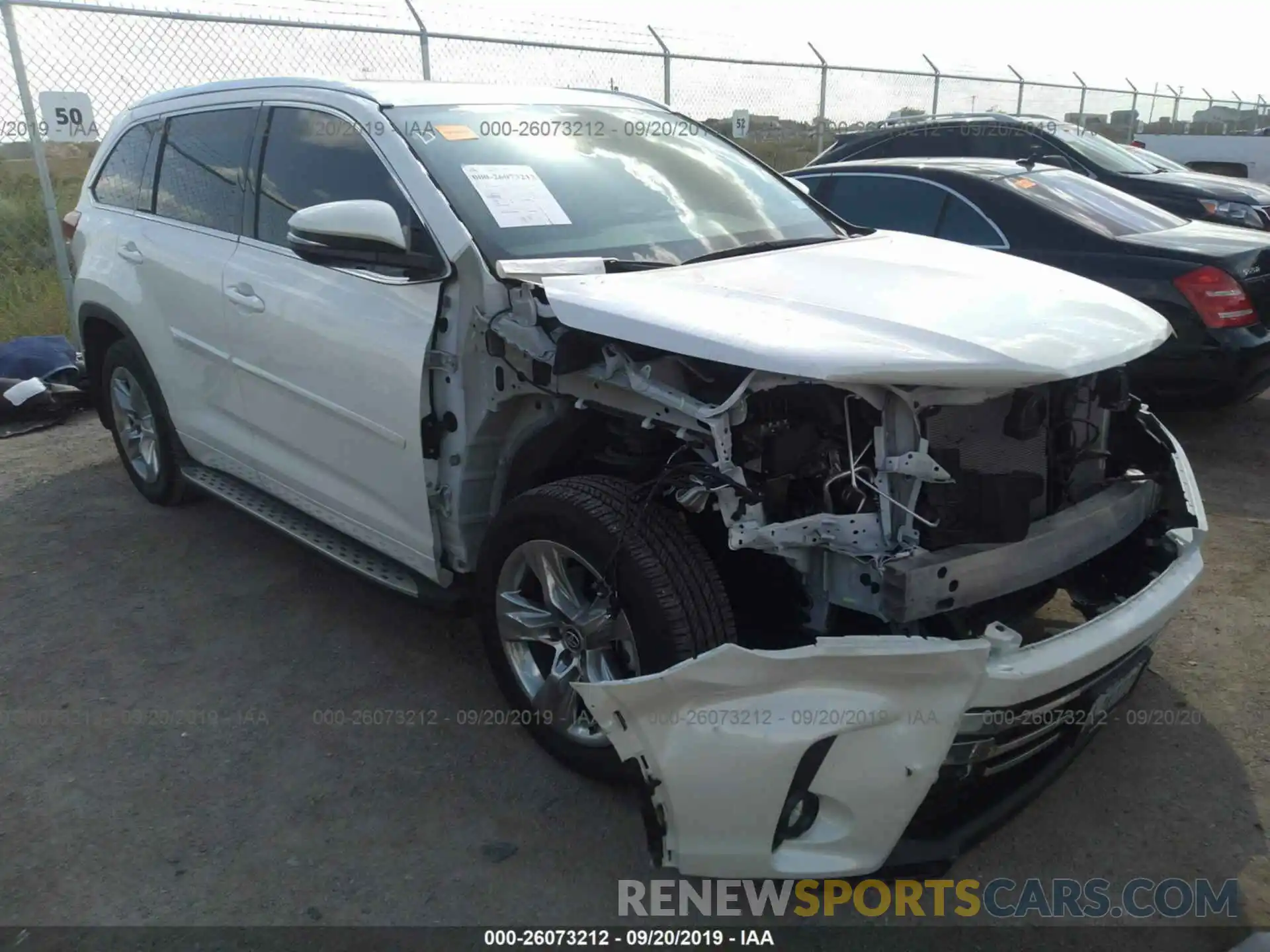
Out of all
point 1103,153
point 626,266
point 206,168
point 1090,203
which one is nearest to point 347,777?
point 626,266

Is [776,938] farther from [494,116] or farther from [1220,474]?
[1220,474]

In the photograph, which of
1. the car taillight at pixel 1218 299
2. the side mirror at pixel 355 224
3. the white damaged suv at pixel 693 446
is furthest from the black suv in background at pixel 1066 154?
the side mirror at pixel 355 224

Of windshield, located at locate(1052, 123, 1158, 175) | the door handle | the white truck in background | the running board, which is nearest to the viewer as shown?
the running board

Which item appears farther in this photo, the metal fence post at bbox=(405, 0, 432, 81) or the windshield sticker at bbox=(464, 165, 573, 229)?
the metal fence post at bbox=(405, 0, 432, 81)

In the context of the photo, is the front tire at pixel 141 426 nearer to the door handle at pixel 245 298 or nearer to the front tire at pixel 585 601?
the door handle at pixel 245 298

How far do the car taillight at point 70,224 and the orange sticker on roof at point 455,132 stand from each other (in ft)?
9.14

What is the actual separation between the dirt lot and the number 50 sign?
437 cm

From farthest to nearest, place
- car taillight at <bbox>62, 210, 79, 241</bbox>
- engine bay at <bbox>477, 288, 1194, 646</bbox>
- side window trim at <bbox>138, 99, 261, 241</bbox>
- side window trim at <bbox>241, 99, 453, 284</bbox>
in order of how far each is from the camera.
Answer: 1. car taillight at <bbox>62, 210, 79, 241</bbox>
2. side window trim at <bbox>138, 99, 261, 241</bbox>
3. side window trim at <bbox>241, 99, 453, 284</bbox>
4. engine bay at <bbox>477, 288, 1194, 646</bbox>

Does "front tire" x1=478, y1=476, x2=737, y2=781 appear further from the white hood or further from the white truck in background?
the white truck in background

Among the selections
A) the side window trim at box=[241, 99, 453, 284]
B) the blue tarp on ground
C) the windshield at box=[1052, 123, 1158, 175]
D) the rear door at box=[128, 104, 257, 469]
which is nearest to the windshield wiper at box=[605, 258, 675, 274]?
the side window trim at box=[241, 99, 453, 284]

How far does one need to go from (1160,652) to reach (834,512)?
1849mm

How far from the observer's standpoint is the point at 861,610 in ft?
7.79

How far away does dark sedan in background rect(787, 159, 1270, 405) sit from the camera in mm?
5363

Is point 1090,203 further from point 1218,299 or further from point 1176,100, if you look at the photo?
point 1176,100
